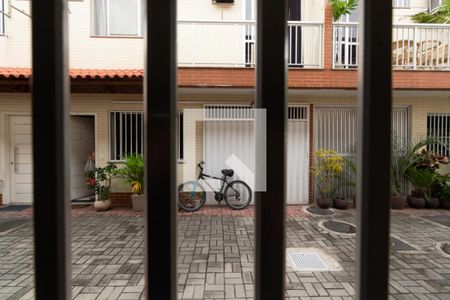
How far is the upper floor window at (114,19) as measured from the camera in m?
8.39

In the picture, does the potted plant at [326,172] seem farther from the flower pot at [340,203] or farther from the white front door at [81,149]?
the white front door at [81,149]

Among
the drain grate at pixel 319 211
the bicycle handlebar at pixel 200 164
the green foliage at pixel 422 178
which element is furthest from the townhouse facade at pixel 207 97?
the green foliage at pixel 422 178

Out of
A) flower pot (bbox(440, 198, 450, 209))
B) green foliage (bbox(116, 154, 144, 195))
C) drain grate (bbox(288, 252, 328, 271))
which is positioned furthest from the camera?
flower pot (bbox(440, 198, 450, 209))

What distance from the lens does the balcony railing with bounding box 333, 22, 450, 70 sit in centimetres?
735

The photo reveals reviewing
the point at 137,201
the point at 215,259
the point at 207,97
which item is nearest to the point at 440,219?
the point at 215,259

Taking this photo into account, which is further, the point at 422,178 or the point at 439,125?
the point at 439,125

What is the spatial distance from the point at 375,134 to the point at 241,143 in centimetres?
788

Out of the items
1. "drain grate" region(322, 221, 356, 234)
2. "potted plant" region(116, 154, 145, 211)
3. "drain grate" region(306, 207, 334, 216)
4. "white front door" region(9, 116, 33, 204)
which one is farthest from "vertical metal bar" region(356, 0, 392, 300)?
"white front door" region(9, 116, 33, 204)

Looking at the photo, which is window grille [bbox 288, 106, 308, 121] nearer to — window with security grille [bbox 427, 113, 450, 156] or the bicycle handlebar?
the bicycle handlebar

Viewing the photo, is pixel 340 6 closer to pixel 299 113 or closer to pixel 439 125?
pixel 299 113

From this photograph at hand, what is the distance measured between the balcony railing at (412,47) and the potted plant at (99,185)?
6.62 meters

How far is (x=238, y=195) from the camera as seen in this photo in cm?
816

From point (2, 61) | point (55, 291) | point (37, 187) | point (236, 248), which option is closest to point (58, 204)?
point (37, 187)

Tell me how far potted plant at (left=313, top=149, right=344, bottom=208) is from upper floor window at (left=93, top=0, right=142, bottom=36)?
6.42 m
